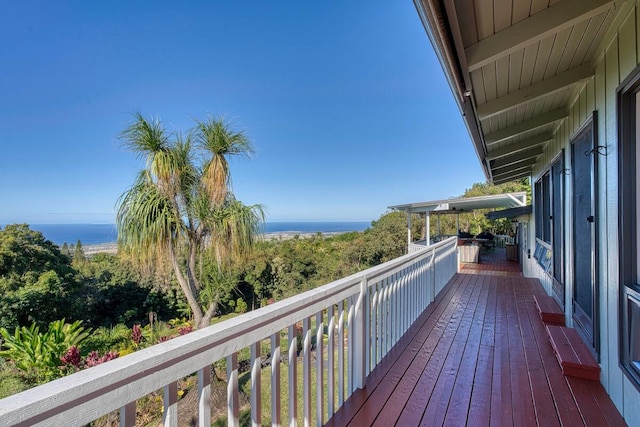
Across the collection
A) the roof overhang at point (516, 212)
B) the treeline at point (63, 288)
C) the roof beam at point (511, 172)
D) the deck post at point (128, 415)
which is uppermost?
the roof beam at point (511, 172)

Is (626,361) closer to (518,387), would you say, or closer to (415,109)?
(518,387)

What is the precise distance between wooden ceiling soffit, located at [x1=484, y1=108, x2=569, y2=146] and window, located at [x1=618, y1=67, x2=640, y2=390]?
1.97m

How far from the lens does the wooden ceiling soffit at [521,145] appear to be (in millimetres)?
4680

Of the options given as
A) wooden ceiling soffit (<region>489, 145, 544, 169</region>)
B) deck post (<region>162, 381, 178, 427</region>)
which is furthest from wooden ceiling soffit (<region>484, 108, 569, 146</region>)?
deck post (<region>162, 381, 178, 427</region>)

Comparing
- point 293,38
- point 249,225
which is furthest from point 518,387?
point 293,38

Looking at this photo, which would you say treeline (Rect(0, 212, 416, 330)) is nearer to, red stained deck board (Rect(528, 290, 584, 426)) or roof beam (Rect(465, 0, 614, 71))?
red stained deck board (Rect(528, 290, 584, 426))

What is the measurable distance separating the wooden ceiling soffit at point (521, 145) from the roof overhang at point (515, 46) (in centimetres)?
127

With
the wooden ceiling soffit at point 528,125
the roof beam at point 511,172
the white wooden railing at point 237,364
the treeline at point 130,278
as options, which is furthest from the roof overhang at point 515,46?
the treeline at point 130,278

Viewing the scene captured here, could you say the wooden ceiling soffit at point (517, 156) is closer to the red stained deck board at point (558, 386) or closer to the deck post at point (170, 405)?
the red stained deck board at point (558, 386)

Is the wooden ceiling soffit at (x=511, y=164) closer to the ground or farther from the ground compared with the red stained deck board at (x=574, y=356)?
farther from the ground

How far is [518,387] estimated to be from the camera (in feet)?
7.80

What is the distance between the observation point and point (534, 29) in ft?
6.31

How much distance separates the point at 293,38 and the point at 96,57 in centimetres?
870

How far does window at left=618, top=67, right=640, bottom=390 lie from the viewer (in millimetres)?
1831
